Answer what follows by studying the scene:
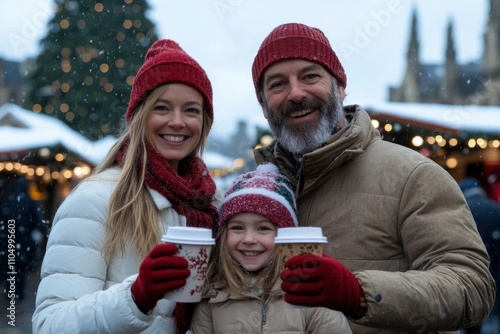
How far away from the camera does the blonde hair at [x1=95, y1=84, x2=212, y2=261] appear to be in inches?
107

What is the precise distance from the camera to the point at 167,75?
10.0ft

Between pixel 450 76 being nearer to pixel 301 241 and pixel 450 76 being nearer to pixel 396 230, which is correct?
pixel 396 230

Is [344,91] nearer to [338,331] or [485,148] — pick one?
[338,331]

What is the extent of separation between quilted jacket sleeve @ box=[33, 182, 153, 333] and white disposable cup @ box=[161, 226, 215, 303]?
0.57 ft

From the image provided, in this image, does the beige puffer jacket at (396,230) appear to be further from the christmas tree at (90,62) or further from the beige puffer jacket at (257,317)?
the christmas tree at (90,62)

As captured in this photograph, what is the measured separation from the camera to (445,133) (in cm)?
998

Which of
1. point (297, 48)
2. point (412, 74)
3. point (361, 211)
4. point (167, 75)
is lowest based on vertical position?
point (361, 211)

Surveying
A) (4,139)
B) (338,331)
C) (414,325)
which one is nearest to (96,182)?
(338,331)

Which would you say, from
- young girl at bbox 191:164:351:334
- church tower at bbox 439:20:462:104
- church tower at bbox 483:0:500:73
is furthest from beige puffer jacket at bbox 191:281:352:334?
church tower at bbox 439:20:462:104

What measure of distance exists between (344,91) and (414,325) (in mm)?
1429

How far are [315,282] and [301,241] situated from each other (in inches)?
5.9

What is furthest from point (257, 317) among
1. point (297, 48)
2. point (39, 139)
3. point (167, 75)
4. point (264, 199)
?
point (39, 139)

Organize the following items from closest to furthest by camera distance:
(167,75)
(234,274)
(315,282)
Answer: (315,282)
(234,274)
(167,75)

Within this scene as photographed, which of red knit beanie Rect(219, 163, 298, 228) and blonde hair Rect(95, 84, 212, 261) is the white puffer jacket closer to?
blonde hair Rect(95, 84, 212, 261)
